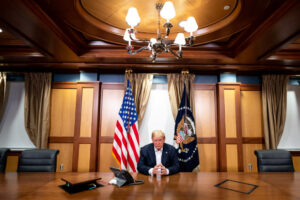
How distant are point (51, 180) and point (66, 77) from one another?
3127 millimetres

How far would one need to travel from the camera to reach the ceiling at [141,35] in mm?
2436

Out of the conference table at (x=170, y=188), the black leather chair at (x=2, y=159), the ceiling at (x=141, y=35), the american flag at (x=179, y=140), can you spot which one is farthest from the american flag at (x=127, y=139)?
the black leather chair at (x=2, y=159)

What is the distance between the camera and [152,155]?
273 cm

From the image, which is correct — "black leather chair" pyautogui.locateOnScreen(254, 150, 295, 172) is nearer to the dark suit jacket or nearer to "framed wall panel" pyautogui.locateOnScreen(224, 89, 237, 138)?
the dark suit jacket

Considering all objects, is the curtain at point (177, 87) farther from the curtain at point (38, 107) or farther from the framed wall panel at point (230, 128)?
the curtain at point (38, 107)

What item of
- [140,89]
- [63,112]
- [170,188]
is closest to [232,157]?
[140,89]

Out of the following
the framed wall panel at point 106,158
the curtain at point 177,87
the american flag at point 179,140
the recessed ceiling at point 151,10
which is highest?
the recessed ceiling at point 151,10

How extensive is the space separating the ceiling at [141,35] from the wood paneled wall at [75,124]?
0.51 meters

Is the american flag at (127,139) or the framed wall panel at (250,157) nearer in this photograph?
the american flag at (127,139)

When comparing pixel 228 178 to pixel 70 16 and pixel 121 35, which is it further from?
pixel 70 16

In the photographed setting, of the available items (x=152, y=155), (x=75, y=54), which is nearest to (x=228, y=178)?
(x=152, y=155)

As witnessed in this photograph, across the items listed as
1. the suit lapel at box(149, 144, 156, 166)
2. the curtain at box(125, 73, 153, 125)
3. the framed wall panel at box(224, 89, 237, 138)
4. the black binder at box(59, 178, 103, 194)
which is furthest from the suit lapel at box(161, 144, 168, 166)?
the framed wall panel at box(224, 89, 237, 138)

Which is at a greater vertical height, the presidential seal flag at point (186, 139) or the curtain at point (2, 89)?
the curtain at point (2, 89)

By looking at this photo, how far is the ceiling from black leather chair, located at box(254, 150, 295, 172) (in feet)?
5.54
